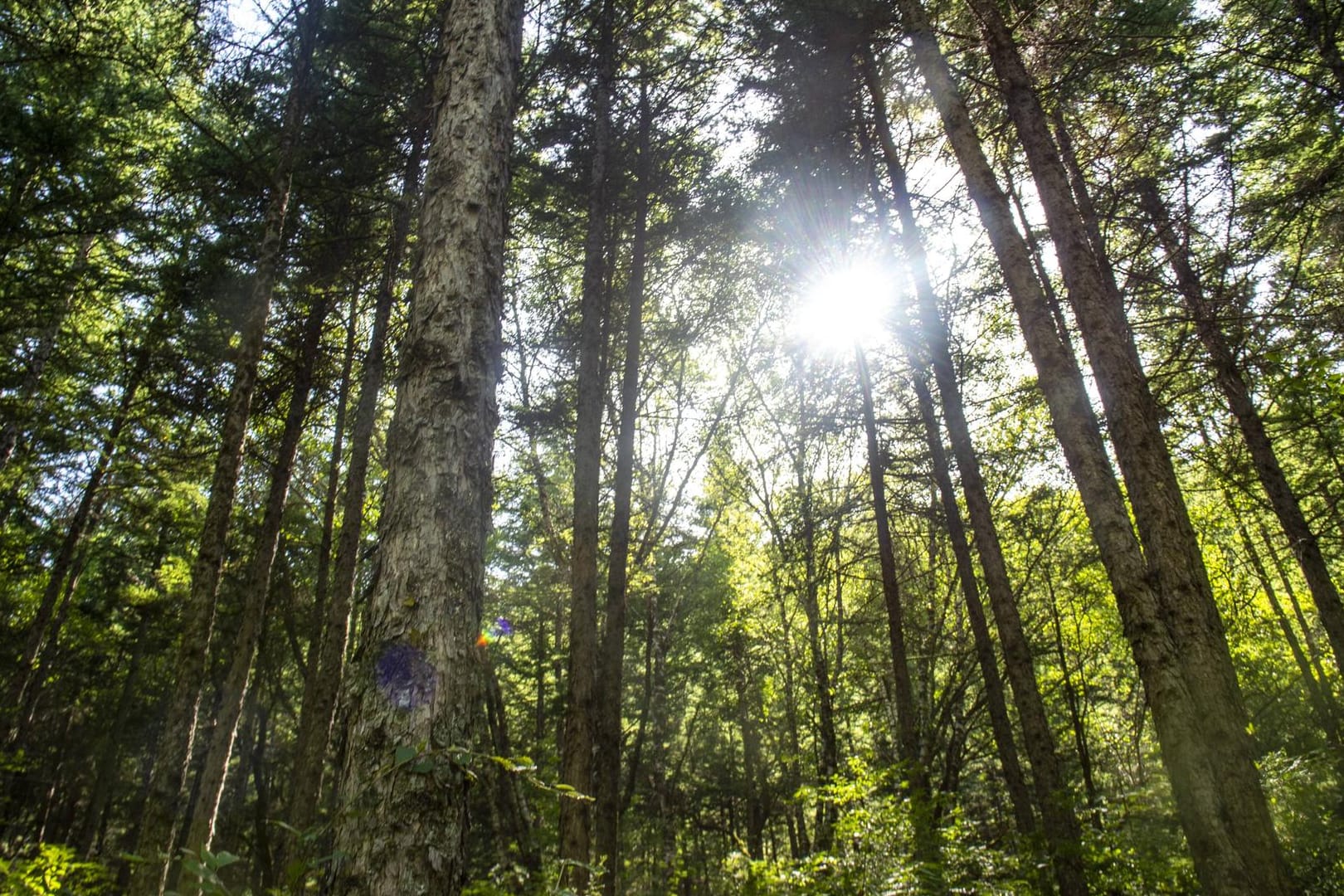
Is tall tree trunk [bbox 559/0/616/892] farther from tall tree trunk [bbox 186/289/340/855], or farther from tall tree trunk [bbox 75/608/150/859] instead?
tall tree trunk [bbox 75/608/150/859]

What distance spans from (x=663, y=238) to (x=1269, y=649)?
78.3 ft

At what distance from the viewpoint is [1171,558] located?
479cm

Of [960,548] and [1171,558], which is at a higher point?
[960,548]

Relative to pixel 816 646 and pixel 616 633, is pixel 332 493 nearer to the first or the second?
pixel 616 633

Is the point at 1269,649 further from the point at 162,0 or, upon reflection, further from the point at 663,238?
the point at 162,0

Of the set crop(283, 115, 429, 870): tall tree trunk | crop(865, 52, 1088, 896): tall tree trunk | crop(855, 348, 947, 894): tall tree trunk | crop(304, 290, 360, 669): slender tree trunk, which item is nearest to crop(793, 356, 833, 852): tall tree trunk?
crop(855, 348, 947, 894): tall tree trunk

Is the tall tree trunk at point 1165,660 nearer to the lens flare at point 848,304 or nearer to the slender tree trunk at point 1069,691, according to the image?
the lens flare at point 848,304

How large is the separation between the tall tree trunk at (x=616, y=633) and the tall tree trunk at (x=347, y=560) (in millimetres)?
3415

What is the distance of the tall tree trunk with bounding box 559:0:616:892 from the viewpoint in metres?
6.55

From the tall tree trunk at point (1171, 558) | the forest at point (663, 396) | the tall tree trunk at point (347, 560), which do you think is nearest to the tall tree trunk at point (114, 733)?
the forest at point (663, 396)

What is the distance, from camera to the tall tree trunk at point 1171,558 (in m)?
4.00

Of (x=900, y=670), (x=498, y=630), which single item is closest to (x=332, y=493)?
(x=498, y=630)

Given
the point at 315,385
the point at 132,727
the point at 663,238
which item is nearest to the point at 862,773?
the point at 663,238

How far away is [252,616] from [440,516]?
29.8 feet
